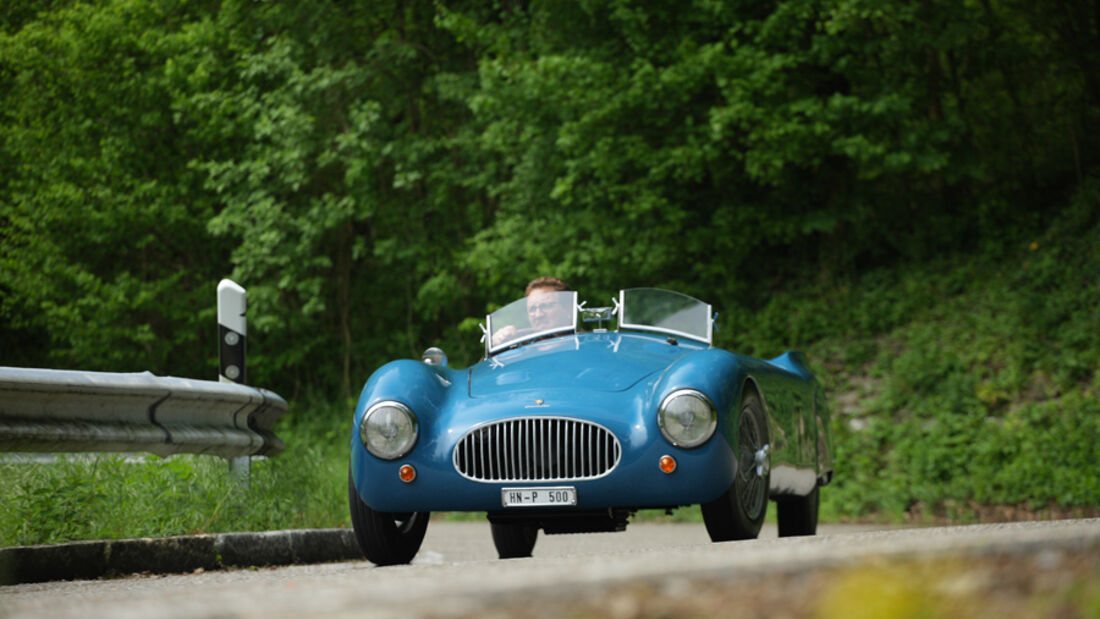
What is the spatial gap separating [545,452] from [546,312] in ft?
6.63

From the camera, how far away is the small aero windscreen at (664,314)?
28.7 feet

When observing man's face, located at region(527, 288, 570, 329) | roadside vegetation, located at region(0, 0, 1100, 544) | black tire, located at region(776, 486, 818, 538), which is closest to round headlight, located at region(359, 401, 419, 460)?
man's face, located at region(527, 288, 570, 329)

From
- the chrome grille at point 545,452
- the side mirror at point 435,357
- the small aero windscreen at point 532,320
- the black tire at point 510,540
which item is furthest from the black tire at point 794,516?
the chrome grille at point 545,452

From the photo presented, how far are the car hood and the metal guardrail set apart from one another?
66.3 inches

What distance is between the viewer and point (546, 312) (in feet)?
28.8

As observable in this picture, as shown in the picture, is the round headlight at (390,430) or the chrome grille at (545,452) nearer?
the chrome grille at (545,452)

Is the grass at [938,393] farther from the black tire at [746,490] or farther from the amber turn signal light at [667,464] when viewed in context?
the black tire at [746,490]

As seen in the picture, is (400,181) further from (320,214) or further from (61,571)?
(61,571)

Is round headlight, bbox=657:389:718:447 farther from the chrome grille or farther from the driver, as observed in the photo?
the driver

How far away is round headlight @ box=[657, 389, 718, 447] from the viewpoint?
6.79 m

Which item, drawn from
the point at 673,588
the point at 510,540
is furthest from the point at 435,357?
the point at 673,588

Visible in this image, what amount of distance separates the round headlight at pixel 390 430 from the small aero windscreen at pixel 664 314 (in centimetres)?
206

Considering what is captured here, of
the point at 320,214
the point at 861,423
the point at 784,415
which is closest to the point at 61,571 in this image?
the point at 784,415

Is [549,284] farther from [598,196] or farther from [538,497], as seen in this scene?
[598,196]
